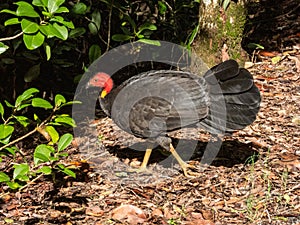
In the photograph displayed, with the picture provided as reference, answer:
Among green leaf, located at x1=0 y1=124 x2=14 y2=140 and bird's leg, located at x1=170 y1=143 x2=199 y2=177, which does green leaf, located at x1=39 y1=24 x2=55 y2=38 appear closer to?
green leaf, located at x1=0 y1=124 x2=14 y2=140

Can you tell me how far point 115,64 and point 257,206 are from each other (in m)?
2.92

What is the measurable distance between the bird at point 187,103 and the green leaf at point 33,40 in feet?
6.07

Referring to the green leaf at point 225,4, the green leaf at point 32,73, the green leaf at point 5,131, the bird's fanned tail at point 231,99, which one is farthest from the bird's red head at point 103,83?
the green leaf at point 5,131

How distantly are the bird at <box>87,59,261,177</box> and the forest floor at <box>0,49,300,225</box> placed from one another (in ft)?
1.19

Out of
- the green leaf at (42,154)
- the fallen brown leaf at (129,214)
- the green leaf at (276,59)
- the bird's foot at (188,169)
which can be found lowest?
the fallen brown leaf at (129,214)

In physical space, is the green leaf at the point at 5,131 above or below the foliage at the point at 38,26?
below

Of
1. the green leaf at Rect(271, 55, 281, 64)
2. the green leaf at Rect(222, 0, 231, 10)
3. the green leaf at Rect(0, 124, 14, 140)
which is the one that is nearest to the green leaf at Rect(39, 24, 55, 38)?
the green leaf at Rect(0, 124, 14, 140)

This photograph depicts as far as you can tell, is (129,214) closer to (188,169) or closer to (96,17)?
(188,169)

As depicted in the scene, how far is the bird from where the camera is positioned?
500 cm

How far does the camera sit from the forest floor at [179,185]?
14.9 ft

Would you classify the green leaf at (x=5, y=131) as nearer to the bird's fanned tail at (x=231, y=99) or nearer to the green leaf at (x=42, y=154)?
the green leaf at (x=42, y=154)

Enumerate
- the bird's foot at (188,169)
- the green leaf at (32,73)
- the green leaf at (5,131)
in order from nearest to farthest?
the green leaf at (5,131) → the bird's foot at (188,169) → the green leaf at (32,73)

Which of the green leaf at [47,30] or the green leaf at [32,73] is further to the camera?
the green leaf at [32,73]

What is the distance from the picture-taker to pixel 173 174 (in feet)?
17.3
